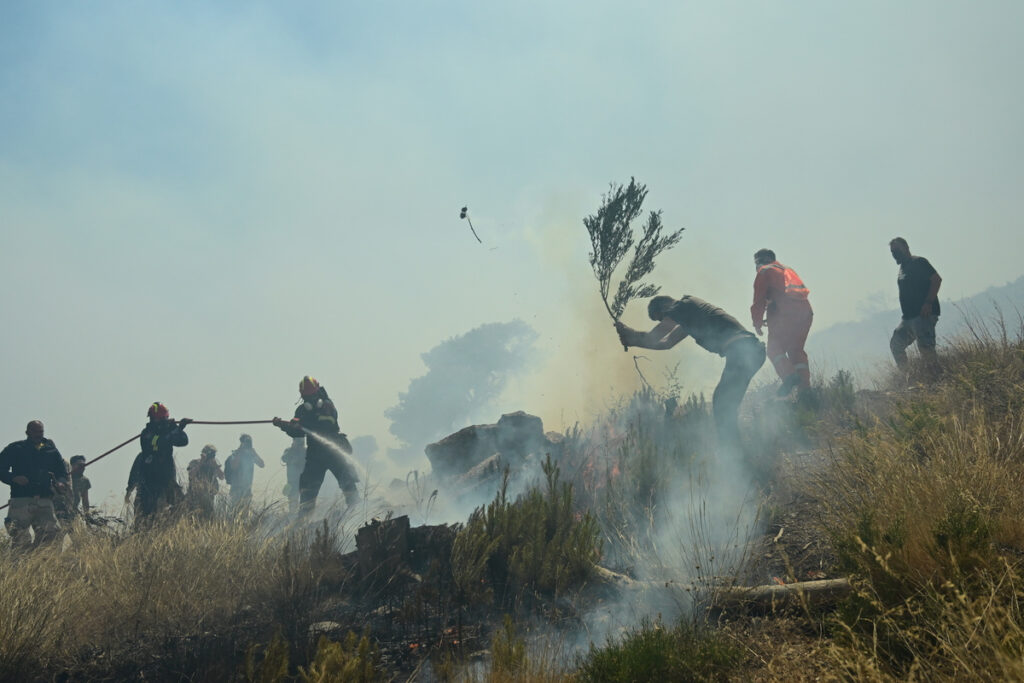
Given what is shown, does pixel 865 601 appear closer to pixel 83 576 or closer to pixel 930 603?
pixel 930 603

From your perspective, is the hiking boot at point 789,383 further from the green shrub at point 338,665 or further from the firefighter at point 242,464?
the firefighter at point 242,464

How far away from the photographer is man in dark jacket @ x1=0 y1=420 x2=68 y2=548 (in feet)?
28.6

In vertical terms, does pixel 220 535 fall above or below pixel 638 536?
above

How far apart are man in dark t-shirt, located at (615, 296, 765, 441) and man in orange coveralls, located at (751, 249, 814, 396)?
987mm

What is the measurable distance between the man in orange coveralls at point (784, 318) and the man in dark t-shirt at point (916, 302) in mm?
1096

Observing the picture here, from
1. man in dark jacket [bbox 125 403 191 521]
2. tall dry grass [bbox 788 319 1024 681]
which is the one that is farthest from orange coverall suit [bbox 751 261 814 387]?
man in dark jacket [bbox 125 403 191 521]

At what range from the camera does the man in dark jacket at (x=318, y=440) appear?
934 cm

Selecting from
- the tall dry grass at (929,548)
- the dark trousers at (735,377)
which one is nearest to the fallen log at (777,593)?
the tall dry grass at (929,548)

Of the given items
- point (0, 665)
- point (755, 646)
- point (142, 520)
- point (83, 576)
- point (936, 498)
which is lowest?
point (755, 646)

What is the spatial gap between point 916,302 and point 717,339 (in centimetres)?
269

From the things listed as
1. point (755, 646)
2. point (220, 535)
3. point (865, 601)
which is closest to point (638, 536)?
point (755, 646)

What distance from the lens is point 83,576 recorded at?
17.0ft

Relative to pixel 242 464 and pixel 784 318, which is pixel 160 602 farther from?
pixel 242 464

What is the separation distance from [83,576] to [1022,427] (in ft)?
21.5
